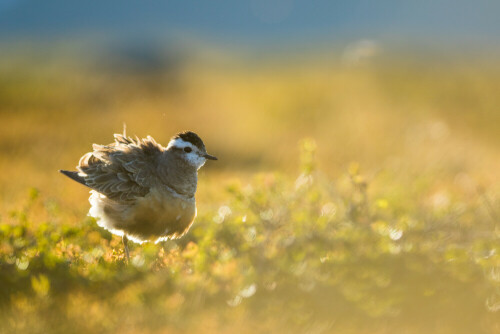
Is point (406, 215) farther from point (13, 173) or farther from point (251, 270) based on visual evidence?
point (13, 173)

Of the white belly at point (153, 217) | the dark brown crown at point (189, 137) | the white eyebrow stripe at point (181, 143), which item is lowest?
the white belly at point (153, 217)

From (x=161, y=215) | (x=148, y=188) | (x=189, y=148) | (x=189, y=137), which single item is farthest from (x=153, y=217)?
(x=189, y=137)

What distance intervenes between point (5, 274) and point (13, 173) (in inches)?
216

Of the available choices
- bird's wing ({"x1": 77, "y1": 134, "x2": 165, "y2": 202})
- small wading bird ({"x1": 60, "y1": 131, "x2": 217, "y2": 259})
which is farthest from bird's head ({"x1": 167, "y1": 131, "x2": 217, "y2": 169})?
bird's wing ({"x1": 77, "y1": 134, "x2": 165, "y2": 202})

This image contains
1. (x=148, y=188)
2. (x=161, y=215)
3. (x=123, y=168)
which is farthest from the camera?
(x=123, y=168)

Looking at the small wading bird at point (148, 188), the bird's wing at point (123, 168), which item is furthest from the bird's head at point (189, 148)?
the bird's wing at point (123, 168)

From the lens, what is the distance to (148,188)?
649cm

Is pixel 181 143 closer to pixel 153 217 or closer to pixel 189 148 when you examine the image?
pixel 189 148

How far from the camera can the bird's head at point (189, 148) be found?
6.49 meters

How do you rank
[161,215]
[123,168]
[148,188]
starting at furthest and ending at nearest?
[123,168] → [148,188] → [161,215]

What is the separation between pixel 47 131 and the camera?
13.1m

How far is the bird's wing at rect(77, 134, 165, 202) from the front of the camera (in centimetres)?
648

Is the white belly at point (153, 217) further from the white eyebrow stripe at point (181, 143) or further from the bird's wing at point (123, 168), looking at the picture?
the white eyebrow stripe at point (181, 143)

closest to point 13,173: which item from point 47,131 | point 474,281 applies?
point 47,131
